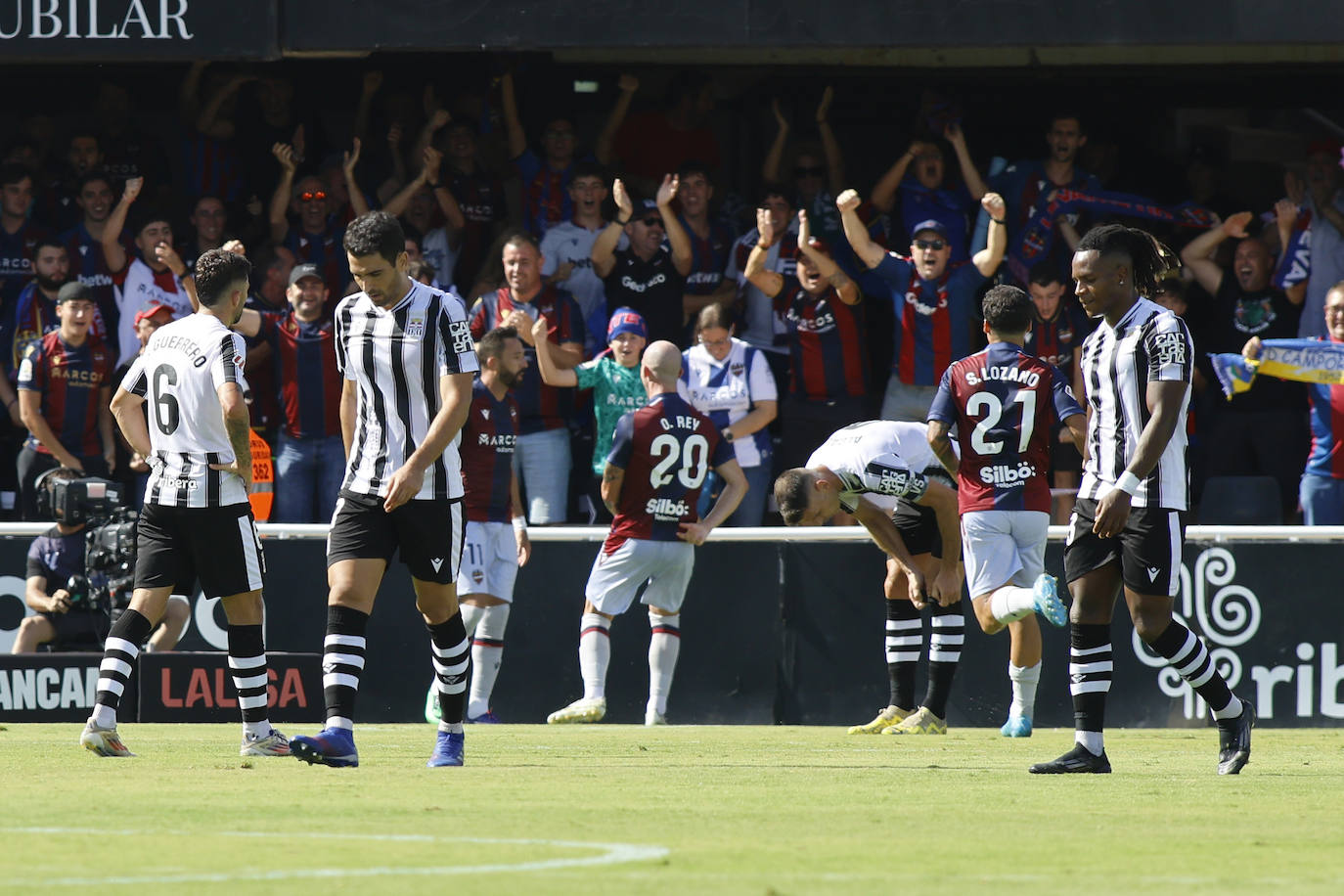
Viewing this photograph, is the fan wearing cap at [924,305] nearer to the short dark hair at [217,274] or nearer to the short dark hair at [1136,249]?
the short dark hair at [1136,249]

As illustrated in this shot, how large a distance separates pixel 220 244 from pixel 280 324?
3.34ft

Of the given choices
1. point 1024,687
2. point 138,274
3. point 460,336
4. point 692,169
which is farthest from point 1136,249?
point 138,274

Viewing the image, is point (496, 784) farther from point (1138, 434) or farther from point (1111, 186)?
point (1111, 186)

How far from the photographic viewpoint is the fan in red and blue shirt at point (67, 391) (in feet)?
45.6

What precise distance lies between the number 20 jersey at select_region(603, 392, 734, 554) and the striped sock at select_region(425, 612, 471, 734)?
419cm

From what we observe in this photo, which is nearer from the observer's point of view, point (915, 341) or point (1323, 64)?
point (915, 341)

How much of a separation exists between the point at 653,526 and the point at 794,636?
51.8 inches

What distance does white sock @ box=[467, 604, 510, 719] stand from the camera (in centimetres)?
1257

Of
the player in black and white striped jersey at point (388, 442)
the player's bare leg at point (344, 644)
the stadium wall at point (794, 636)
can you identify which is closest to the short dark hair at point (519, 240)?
the stadium wall at point (794, 636)

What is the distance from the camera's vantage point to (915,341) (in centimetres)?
1383

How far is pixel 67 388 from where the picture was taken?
14.0 metres

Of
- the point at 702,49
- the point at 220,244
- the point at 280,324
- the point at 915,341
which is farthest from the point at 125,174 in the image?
the point at 915,341

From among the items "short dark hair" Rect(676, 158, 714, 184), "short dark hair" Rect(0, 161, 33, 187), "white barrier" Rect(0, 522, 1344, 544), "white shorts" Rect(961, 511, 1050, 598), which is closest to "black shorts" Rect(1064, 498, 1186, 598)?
"white shorts" Rect(961, 511, 1050, 598)

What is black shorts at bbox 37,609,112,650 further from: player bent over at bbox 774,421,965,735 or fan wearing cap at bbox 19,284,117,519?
player bent over at bbox 774,421,965,735
